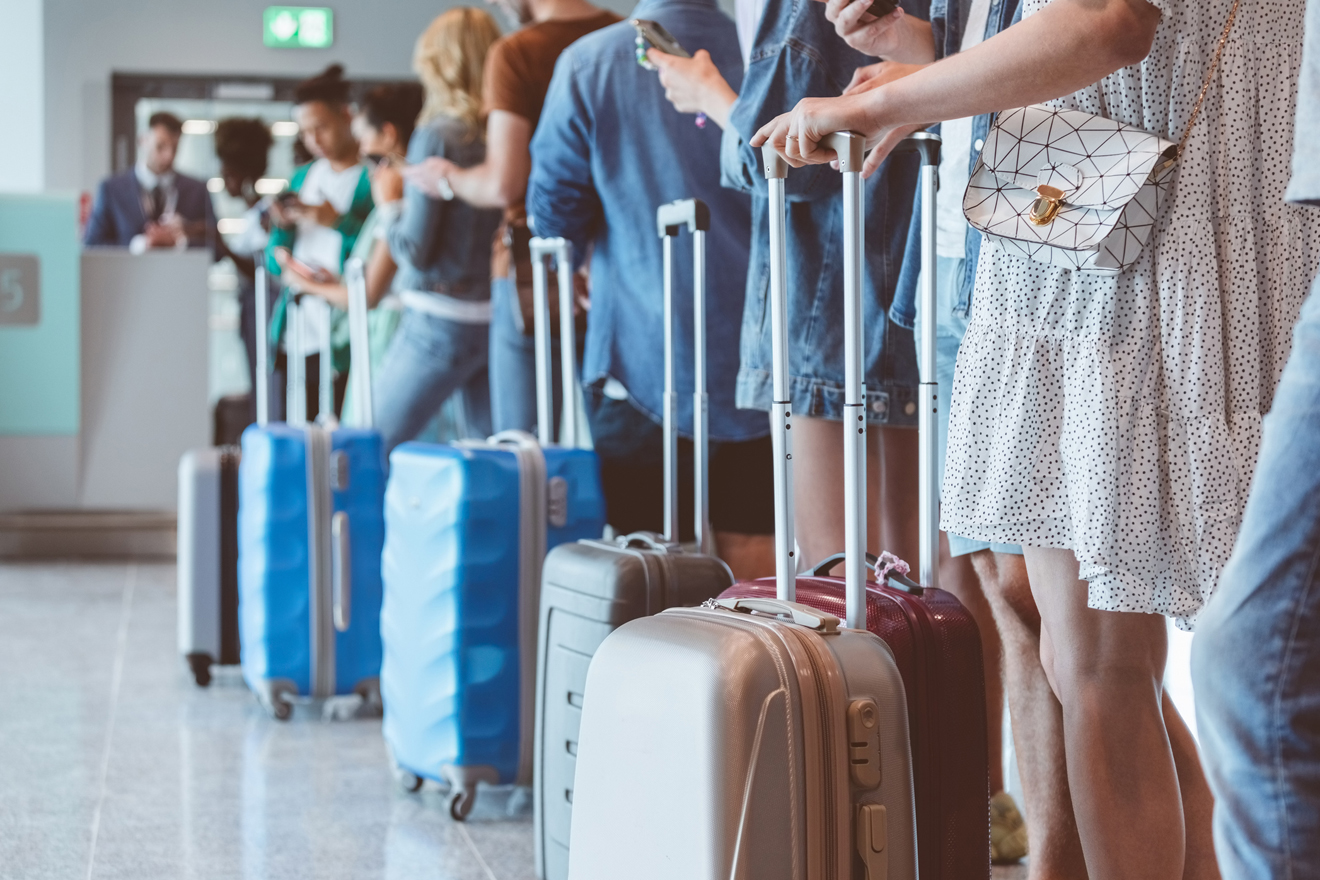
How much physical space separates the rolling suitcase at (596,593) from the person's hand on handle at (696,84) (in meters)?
0.20

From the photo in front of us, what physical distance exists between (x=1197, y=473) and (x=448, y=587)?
1.29 metres

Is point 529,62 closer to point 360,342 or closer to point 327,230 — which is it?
point 360,342

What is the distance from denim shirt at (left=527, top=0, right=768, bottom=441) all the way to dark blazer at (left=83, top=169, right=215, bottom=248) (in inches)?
221

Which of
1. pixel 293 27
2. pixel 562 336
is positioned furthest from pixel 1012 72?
pixel 293 27

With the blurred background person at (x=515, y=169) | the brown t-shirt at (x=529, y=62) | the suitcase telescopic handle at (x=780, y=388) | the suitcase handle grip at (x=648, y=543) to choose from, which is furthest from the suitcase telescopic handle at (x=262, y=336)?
the suitcase telescopic handle at (x=780, y=388)

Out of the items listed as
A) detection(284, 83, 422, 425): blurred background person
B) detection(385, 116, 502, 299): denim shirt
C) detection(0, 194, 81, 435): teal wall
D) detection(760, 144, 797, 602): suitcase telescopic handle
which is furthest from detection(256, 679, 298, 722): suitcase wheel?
detection(0, 194, 81, 435): teal wall

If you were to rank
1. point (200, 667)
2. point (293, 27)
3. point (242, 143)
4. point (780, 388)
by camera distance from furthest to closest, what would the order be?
point (293, 27)
point (242, 143)
point (200, 667)
point (780, 388)

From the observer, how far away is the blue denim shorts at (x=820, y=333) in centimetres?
180

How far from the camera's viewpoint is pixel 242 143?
884 cm

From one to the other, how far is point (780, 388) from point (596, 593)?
50 centimetres

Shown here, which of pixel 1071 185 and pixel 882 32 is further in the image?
pixel 882 32

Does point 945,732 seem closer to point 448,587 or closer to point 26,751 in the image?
point 448,587

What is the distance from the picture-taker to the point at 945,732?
Answer: 4.11 feet

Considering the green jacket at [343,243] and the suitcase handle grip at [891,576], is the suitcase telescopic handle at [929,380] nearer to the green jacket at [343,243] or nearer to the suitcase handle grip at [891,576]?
the suitcase handle grip at [891,576]
